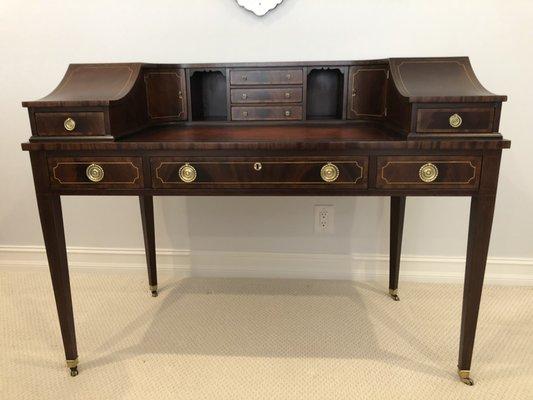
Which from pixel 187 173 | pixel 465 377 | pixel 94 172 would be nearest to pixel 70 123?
pixel 94 172

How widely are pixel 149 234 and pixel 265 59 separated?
913 millimetres

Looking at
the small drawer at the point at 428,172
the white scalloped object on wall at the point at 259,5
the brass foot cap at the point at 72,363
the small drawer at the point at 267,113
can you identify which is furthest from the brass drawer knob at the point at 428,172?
the brass foot cap at the point at 72,363

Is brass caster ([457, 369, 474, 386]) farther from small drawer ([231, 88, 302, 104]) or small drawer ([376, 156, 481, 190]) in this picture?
small drawer ([231, 88, 302, 104])

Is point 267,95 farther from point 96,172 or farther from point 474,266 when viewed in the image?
point 474,266

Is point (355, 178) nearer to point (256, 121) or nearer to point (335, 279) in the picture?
point (256, 121)

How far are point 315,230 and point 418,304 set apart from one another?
0.56 metres

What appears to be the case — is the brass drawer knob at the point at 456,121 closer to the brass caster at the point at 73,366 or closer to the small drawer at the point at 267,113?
Result: the small drawer at the point at 267,113

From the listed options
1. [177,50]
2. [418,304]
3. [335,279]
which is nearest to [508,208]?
[418,304]

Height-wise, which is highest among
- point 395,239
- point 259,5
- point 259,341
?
point 259,5

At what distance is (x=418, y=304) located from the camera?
5.86 feet

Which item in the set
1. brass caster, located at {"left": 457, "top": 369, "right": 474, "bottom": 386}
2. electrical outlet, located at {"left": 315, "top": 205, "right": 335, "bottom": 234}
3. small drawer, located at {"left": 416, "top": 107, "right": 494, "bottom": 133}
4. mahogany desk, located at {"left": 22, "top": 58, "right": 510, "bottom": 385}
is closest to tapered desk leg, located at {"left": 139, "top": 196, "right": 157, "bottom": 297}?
mahogany desk, located at {"left": 22, "top": 58, "right": 510, "bottom": 385}

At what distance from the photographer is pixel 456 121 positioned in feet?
3.62

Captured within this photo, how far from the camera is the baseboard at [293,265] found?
1.94 m

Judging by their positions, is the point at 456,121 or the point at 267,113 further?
the point at 267,113
